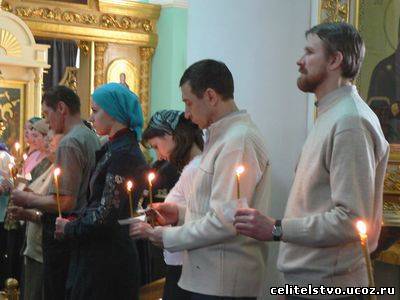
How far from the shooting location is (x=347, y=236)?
2238 millimetres

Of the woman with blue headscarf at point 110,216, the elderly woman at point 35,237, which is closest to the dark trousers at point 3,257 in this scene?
the elderly woman at point 35,237

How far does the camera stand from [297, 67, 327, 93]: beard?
7.89 feet

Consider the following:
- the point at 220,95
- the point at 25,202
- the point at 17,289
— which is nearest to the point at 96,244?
the point at 25,202

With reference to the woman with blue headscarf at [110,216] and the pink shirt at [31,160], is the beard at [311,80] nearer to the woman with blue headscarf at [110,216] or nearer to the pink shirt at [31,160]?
the woman with blue headscarf at [110,216]

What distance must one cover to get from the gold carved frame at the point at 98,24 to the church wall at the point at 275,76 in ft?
24.2

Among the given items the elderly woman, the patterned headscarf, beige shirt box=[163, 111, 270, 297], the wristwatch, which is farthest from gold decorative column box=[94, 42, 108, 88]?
the wristwatch

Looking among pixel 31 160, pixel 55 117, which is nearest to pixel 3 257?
pixel 31 160

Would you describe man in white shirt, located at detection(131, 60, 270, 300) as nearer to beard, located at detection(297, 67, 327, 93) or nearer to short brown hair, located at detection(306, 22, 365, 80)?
beard, located at detection(297, 67, 327, 93)

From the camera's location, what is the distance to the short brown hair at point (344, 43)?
239 centimetres

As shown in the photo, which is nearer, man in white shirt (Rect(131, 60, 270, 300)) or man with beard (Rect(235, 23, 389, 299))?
man with beard (Rect(235, 23, 389, 299))

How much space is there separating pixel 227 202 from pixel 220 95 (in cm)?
45

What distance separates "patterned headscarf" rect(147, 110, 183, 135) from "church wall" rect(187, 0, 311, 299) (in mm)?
509

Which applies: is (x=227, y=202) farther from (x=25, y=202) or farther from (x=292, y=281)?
(x=25, y=202)

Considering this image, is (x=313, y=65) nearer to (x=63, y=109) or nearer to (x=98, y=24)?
(x=63, y=109)
